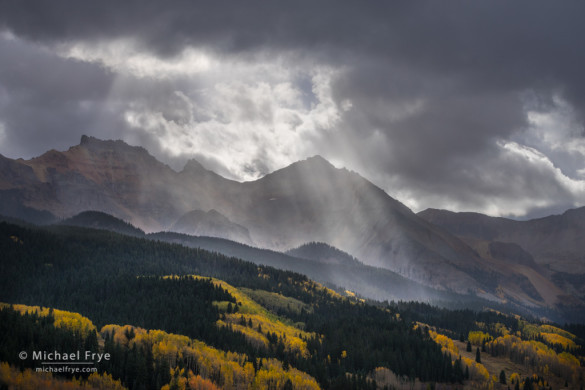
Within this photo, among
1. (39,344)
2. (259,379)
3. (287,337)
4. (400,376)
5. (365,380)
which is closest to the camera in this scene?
(39,344)

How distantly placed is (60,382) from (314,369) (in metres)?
86.5

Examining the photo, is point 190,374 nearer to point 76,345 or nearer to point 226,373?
point 226,373

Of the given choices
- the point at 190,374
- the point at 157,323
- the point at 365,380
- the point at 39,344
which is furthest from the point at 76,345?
the point at 365,380

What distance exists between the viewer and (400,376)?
17775 cm

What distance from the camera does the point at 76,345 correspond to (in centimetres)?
11744

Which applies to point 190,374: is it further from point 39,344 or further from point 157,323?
point 157,323

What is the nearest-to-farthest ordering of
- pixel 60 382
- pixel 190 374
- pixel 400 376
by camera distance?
Answer: pixel 60 382
pixel 190 374
pixel 400 376

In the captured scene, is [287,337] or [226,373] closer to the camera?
[226,373]

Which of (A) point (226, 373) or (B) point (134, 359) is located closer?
(B) point (134, 359)

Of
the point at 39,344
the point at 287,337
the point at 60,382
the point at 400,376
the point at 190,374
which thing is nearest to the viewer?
the point at 60,382

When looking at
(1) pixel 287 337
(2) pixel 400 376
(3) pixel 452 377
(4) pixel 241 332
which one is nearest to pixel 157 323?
(4) pixel 241 332

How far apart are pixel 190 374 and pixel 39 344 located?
3719 cm

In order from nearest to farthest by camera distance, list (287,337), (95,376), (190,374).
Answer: (95,376) → (190,374) → (287,337)

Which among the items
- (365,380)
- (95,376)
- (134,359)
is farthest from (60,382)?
(365,380)
